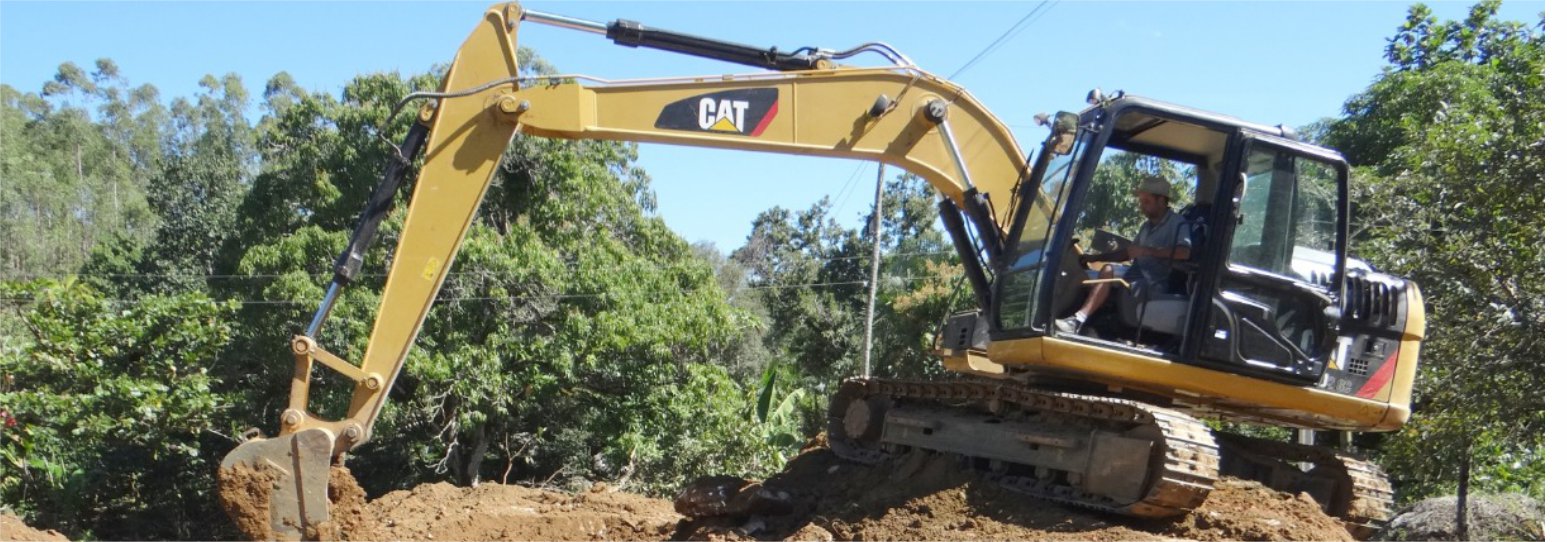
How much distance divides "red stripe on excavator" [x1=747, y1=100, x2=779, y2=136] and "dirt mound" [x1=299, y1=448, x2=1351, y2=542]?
2263 mm

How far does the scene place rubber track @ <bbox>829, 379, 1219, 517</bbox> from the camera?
6.62 meters

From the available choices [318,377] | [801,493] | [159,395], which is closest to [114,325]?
[159,395]

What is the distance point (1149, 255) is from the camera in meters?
7.51

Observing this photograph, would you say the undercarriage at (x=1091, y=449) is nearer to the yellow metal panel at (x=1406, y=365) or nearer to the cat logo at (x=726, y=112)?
the yellow metal panel at (x=1406, y=365)

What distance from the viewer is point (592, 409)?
70.4 ft

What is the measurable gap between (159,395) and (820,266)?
22.9 meters

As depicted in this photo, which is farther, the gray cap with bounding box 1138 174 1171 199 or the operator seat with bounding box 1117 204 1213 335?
the gray cap with bounding box 1138 174 1171 199

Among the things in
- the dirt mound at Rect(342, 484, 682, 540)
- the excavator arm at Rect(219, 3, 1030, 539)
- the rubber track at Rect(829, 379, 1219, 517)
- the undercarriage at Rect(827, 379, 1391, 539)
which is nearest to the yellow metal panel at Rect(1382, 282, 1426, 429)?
the undercarriage at Rect(827, 379, 1391, 539)

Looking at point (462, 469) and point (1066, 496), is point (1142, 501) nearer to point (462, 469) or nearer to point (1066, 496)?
point (1066, 496)

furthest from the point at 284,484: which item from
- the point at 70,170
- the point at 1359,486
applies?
the point at 70,170

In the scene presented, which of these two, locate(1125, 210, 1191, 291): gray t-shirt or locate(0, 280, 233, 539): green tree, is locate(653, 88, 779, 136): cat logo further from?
locate(0, 280, 233, 539): green tree

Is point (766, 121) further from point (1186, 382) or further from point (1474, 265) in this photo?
point (1474, 265)

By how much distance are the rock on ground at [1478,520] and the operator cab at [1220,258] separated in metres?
6.19

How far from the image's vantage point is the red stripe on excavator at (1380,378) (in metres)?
7.71
